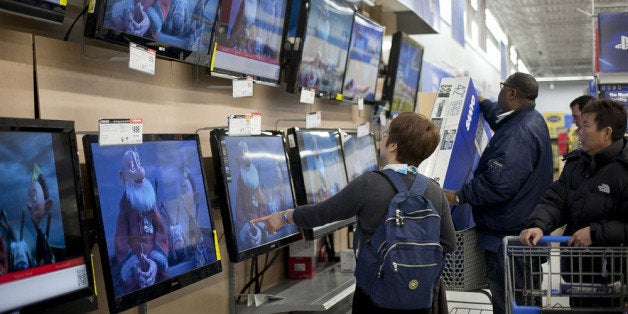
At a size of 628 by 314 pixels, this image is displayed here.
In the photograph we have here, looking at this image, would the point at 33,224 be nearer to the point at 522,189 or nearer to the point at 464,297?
the point at 522,189

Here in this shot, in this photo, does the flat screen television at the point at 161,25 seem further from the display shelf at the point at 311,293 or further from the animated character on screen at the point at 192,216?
the display shelf at the point at 311,293

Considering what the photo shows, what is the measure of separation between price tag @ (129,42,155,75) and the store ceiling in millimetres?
8993

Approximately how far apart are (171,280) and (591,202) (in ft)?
5.78

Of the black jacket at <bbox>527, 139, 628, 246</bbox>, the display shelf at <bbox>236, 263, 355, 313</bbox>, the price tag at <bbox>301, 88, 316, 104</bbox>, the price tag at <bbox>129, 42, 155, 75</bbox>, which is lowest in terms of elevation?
the display shelf at <bbox>236, 263, 355, 313</bbox>

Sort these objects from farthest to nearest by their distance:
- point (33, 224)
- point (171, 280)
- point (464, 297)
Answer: point (464, 297) → point (171, 280) → point (33, 224)

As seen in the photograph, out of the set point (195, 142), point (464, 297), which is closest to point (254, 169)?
point (195, 142)

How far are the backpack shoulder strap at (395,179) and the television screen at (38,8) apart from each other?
48.3 inches

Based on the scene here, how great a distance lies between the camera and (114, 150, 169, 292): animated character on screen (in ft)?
6.91

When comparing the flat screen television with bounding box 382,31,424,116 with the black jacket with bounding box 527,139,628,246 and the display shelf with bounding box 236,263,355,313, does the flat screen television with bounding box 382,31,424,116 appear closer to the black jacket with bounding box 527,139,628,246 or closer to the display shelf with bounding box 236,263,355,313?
the display shelf with bounding box 236,263,355,313

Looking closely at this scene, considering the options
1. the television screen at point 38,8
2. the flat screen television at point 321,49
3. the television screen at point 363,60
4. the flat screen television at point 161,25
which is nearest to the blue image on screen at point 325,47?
the flat screen television at point 321,49

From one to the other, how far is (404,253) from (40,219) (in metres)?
1.21

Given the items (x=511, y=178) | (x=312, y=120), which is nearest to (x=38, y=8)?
(x=312, y=120)

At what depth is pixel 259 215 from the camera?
2967mm

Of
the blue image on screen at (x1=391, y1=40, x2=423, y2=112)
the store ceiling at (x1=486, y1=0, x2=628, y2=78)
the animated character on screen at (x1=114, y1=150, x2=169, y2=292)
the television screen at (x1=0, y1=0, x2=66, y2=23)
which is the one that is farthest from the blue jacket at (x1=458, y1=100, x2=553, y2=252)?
the store ceiling at (x1=486, y1=0, x2=628, y2=78)
